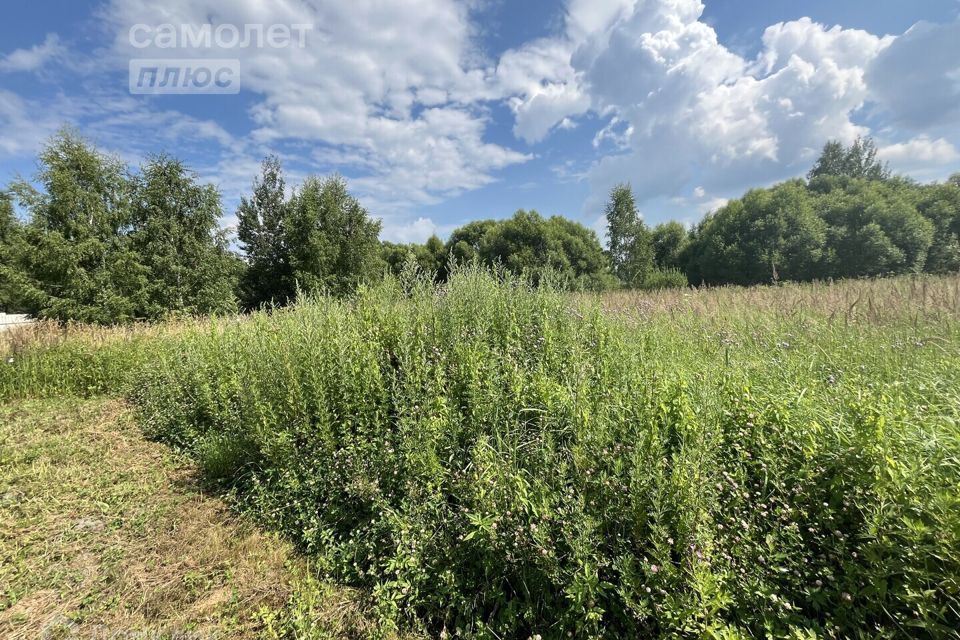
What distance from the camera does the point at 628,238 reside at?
2127 cm

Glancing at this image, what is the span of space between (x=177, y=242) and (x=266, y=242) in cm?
681

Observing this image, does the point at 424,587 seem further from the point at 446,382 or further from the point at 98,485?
the point at 98,485

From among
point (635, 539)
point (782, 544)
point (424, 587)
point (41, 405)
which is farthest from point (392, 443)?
point (41, 405)

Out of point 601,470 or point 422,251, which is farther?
point 422,251

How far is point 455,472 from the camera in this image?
2.22 metres

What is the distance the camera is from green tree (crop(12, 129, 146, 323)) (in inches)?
428

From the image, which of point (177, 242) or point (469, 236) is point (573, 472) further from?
point (469, 236)

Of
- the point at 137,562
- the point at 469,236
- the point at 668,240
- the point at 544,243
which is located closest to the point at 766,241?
the point at 668,240

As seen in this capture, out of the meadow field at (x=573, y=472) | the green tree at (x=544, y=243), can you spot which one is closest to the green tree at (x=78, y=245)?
the meadow field at (x=573, y=472)

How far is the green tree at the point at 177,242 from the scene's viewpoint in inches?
496

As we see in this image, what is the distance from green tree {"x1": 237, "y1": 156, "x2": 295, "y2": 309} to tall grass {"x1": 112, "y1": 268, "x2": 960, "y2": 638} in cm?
1831

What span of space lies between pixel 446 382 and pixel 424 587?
1290mm

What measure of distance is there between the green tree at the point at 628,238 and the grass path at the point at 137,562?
69.5 feet

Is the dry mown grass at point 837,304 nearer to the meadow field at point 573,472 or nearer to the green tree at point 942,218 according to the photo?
the meadow field at point 573,472
